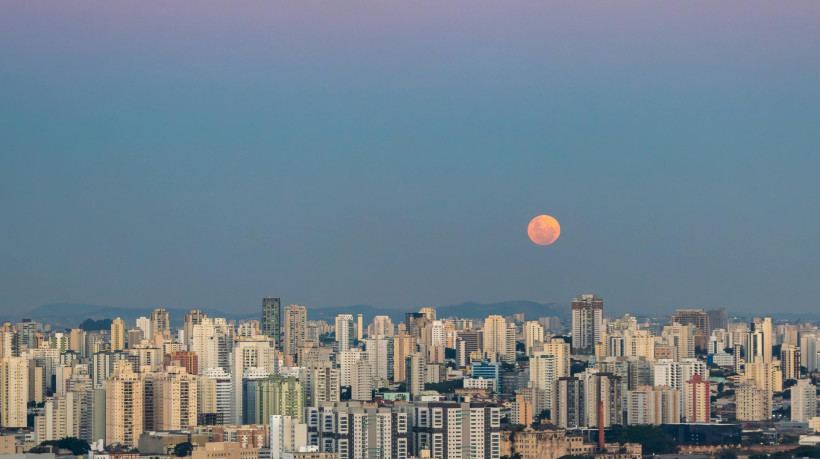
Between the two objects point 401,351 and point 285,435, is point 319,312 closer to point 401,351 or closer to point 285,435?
point 401,351

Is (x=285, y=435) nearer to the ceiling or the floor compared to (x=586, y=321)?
nearer to the floor

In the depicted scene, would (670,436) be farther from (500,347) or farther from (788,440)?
(500,347)

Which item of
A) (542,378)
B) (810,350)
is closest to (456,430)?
(542,378)

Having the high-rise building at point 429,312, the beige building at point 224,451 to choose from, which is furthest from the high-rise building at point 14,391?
the high-rise building at point 429,312

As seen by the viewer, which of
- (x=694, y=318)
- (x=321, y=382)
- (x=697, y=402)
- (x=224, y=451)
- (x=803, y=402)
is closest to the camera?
(x=224, y=451)

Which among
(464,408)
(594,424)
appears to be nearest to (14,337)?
(594,424)

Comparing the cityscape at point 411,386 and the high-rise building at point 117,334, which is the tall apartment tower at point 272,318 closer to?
the cityscape at point 411,386
